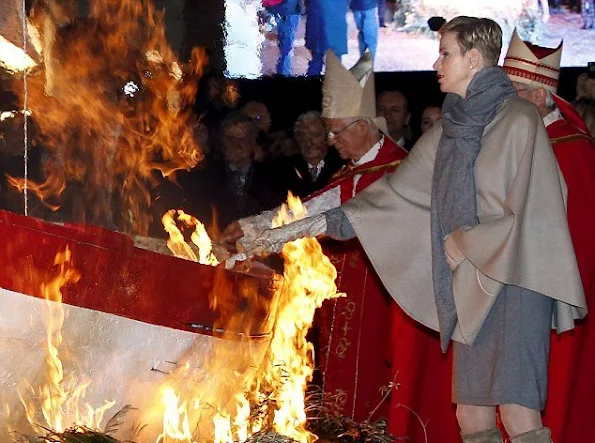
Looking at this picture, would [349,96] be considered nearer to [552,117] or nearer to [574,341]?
[552,117]

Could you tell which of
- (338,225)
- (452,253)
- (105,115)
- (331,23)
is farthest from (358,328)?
(331,23)

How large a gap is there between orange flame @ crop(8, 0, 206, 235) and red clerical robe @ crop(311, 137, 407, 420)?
182 cm

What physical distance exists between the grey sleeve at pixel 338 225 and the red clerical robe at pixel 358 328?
1616mm

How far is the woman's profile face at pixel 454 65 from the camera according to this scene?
16.1ft

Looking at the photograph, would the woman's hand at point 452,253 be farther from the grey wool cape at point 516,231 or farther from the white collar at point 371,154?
the white collar at point 371,154

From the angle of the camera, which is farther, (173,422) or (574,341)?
(574,341)

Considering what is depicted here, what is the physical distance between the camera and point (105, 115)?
336 inches

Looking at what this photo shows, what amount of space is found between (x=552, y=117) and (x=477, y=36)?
1.35 meters

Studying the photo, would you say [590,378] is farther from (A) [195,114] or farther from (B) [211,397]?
(A) [195,114]

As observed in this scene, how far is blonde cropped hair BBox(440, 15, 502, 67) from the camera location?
192 inches

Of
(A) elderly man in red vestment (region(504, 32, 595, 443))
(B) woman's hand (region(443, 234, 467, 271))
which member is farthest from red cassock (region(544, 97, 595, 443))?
(B) woman's hand (region(443, 234, 467, 271))

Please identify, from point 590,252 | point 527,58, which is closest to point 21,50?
point 527,58

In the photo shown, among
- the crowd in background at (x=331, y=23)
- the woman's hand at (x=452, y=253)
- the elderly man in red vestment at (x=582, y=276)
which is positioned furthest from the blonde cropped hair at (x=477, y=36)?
the crowd in background at (x=331, y=23)

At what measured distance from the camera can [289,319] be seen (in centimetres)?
529
